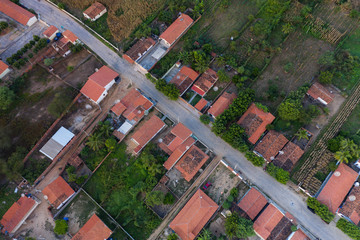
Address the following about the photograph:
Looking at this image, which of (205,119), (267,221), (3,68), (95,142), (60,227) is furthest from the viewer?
(3,68)

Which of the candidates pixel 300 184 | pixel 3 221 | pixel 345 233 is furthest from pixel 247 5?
pixel 3 221

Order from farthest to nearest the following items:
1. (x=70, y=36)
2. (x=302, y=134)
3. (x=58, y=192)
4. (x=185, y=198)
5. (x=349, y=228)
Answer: (x=70, y=36) → (x=302, y=134) → (x=185, y=198) → (x=58, y=192) → (x=349, y=228)

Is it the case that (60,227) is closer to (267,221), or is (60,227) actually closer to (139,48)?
(267,221)

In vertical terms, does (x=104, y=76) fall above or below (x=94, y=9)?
below

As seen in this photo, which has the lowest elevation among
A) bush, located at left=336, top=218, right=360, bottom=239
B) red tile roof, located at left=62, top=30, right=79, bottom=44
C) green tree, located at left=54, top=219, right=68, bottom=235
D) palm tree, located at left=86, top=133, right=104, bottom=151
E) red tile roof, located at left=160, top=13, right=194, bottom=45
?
green tree, located at left=54, top=219, right=68, bottom=235

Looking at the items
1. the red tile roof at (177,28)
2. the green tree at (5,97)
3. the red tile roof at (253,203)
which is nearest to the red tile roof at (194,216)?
the red tile roof at (253,203)

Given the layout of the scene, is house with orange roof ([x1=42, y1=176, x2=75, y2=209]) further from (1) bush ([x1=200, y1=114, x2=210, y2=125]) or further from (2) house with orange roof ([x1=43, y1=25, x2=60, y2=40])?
(2) house with orange roof ([x1=43, y1=25, x2=60, y2=40])

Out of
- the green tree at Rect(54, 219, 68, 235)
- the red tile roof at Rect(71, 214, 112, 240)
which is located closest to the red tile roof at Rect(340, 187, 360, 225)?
the red tile roof at Rect(71, 214, 112, 240)

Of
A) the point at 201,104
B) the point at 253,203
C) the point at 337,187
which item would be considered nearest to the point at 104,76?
the point at 201,104
